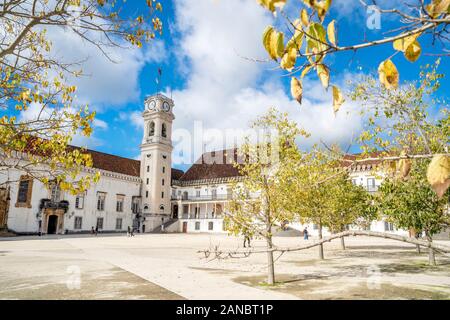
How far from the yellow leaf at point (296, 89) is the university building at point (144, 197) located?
4026 cm

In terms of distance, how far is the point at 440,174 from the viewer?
4.76 ft

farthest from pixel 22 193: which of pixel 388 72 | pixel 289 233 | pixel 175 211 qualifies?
pixel 388 72

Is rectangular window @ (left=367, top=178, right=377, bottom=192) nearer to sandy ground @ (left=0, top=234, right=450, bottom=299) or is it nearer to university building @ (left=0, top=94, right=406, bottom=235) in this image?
university building @ (left=0, top=94, right=406, bottom=235)

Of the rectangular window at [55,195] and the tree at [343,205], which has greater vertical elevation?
the rectangular window at [55,195]

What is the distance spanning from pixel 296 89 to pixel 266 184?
1052cm

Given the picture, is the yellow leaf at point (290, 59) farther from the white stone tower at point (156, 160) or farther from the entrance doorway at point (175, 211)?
the entrance doorway at point (175, 211)

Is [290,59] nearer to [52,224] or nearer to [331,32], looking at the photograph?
[331,32]

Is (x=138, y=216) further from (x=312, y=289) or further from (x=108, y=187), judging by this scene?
(x=312, y=289)

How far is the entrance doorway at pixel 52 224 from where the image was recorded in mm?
42719

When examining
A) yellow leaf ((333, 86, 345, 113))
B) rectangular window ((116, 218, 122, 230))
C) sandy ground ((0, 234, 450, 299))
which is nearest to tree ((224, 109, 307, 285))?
sandy ground ((0, 234, 450, 299))

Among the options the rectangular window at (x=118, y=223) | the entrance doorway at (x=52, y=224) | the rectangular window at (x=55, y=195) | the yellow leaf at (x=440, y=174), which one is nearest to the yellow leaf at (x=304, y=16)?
the yellow leaf at (x=440, y=174)
